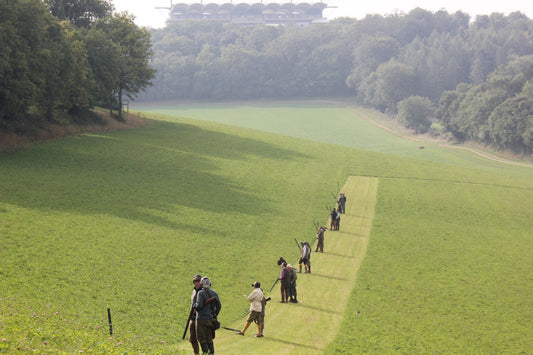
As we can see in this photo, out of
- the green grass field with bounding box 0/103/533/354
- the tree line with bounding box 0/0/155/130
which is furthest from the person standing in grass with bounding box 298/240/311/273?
the tree line with bounding box 0/0/155/130

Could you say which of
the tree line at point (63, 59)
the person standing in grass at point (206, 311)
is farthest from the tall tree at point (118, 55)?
the person standing in grass at point (206, 311)

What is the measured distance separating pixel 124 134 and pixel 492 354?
56.7 m

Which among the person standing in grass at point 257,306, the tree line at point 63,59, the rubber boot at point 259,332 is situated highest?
the tree line at point 63,59

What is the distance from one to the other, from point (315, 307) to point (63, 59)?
44.5 metres

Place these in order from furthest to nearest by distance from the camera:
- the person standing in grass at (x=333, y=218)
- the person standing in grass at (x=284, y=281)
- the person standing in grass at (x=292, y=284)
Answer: the person standing in grass at (x=333, y=218) → the person standing in grass at (x=284, y=281) → the person standing in grass at (x=292, y=284)

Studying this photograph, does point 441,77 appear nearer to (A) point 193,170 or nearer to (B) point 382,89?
(B) point 382,89

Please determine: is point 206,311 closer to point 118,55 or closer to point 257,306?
point 257,306

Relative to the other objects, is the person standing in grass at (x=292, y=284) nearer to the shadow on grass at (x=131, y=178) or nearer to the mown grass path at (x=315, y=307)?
the mown grass path at (x=315, y=307)

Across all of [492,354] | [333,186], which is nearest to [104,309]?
[492,354]

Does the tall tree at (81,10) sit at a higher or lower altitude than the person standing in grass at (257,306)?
higher

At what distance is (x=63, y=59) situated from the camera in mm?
57906

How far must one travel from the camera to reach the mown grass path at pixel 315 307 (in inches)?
875

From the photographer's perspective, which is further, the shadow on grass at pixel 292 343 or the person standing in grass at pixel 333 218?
the person standing in grass at pixel 333 218

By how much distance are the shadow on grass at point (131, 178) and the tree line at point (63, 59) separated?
4.62 metres
